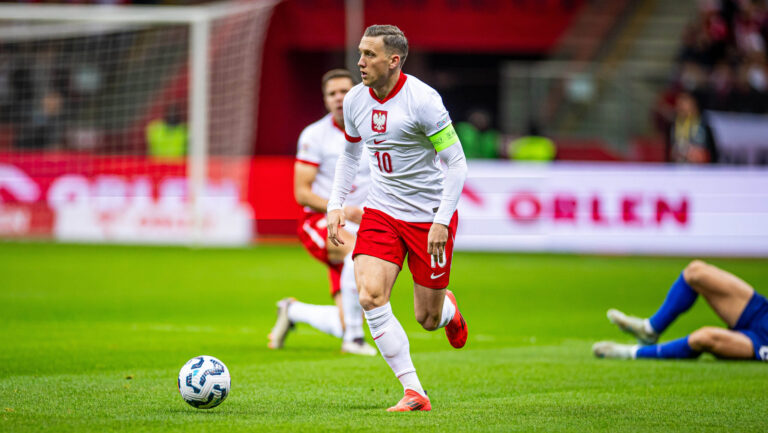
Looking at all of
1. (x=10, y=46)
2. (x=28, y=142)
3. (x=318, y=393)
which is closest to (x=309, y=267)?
(x=28, y=142)

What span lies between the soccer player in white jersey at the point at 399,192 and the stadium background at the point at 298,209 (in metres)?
0.54

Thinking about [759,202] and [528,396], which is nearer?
[528,396]

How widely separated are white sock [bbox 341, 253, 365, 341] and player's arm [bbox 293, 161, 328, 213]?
Answer: 0.51 m

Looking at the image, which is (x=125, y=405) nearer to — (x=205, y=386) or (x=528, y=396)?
(x=205, y=386)

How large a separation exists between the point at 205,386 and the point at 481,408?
5.03ft

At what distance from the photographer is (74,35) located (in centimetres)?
2094

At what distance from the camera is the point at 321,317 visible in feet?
30.1

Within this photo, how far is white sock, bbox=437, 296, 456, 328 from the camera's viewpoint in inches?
273

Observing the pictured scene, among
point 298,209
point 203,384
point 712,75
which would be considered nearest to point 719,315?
point 203,384

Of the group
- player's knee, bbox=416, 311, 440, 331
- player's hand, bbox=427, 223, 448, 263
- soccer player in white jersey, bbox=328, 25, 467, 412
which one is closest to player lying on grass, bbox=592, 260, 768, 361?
player's knee, bbox=416, 311, 440, 331

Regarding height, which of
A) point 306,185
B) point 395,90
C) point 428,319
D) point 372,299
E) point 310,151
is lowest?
point 428,319

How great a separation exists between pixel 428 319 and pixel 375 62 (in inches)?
60.3

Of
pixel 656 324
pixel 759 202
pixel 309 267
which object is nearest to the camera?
pixel 656 324

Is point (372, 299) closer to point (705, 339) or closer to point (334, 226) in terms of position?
point (334, 226)
